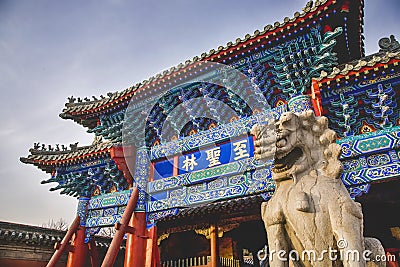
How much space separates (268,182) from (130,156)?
3622mm

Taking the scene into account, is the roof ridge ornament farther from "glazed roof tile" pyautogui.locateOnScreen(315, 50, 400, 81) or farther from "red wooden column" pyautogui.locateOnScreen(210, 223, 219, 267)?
"red wooden column" pyautogui.locateOnScreen(210, 223, 219, 267)

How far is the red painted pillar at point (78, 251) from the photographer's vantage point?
7.90 metres

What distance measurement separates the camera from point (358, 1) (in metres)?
5.46

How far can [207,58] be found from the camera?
694 centimetres

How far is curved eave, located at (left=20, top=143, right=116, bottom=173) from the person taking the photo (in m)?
8.08

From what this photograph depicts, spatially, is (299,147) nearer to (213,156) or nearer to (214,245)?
(213,156)

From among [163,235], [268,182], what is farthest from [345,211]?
[163,235]

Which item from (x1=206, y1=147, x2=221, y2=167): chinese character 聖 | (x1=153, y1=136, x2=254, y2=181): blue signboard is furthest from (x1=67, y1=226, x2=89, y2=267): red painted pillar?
(x1=206, y1=147, x2=221, y2=167): chinese character 聖

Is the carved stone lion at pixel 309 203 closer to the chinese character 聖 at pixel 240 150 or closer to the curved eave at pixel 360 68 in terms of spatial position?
the curved eave at pixel 360 68

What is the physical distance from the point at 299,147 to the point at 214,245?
5284 mm

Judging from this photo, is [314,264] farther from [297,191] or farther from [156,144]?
[156,144]

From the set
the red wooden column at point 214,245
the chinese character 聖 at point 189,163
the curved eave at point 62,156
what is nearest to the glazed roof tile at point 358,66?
the chinese character 聖 at point 189,163

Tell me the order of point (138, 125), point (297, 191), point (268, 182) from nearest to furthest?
point (297, 191) < point (268, 182) < point (138, 125)

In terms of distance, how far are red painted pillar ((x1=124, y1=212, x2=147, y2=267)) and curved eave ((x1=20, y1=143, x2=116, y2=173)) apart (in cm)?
181
